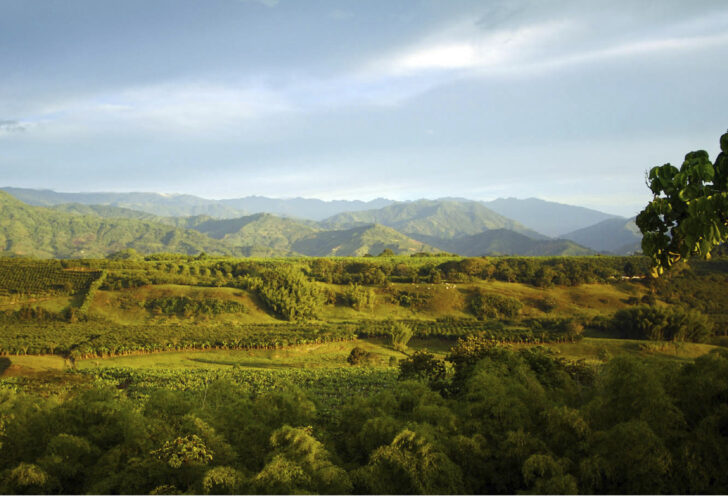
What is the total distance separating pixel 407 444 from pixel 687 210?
7413 millimetres

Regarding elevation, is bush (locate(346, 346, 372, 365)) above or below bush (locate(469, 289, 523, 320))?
below

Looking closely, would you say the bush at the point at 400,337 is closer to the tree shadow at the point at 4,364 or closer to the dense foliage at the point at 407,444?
A: the dense foliage at the point at 407,444

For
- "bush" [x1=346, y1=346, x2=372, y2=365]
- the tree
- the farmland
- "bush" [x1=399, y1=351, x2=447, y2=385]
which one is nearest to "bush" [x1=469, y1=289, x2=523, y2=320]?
the farmland

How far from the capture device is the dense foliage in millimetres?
8445

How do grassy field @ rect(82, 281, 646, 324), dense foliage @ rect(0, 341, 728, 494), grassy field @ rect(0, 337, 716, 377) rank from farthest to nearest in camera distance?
grassy field @ rect(82, 281, 646, 324) < grassy field @ rect(0, 337, 716, 377) < dense foliage @ rect(0, 341, 728, 494)

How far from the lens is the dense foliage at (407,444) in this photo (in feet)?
27.7

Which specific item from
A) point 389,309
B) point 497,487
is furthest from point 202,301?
point 497,487

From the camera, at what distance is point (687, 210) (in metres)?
5.73

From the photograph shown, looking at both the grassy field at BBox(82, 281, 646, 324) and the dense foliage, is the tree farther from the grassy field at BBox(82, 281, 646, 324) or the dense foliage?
the grassy field at BBox(82, 281, 646, 324)

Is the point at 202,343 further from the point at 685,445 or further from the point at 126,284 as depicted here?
the point at 685,445

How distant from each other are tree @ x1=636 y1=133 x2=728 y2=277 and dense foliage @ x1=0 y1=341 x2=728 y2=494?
14.5 feet

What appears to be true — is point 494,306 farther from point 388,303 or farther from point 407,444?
point 407,444

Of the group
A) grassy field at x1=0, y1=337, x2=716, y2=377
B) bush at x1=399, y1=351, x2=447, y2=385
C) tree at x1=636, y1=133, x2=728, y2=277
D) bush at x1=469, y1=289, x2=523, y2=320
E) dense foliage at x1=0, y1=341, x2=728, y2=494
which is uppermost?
tree at x1=636, y1=133, x2=728, y2=277

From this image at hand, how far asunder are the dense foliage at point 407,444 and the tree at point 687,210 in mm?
4415
